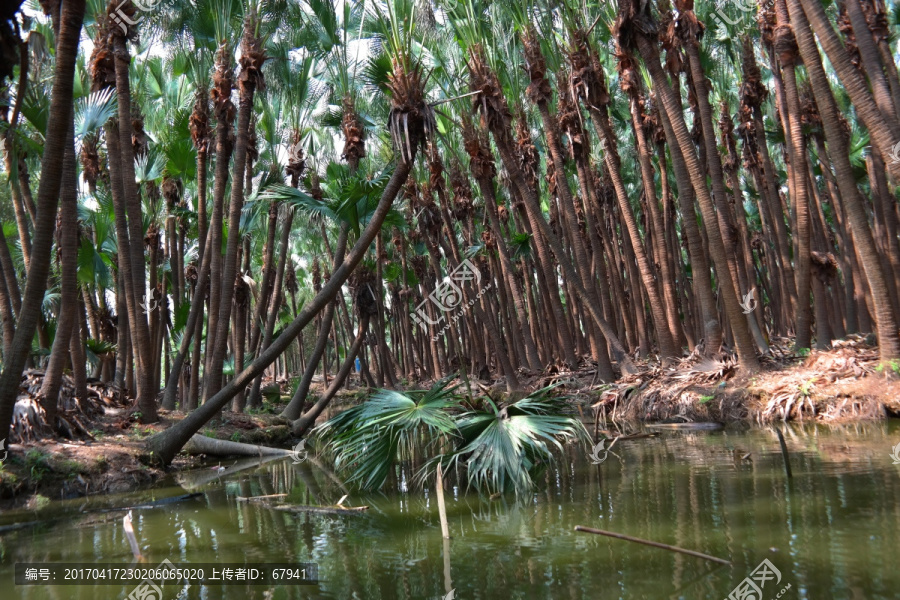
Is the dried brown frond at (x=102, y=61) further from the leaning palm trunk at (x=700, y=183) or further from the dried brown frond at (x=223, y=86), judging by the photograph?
the leaning palm trunk at (x=700, y=183)

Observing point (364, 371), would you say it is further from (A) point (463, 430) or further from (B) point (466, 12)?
(A) point (463, 430)

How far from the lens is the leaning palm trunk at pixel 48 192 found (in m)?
8.02

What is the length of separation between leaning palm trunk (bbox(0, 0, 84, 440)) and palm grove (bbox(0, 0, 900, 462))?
0.03 metres

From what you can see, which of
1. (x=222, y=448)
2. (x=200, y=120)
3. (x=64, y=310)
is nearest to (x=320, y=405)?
(x=222, y=448)

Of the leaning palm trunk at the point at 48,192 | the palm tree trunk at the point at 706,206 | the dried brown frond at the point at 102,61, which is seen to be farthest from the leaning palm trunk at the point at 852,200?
the dried brown frond at the point at 102,61

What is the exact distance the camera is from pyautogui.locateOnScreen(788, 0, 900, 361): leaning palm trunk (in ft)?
35.3

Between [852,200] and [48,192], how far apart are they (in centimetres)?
1278

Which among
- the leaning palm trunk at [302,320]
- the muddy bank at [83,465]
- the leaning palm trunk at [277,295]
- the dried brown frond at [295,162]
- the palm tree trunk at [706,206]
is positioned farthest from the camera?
the dried brown frond at [295,162]

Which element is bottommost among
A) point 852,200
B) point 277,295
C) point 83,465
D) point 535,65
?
point 83,465

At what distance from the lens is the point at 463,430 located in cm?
748

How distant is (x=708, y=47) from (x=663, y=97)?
10949 mm

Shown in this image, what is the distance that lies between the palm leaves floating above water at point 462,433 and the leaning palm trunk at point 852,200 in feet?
21.7

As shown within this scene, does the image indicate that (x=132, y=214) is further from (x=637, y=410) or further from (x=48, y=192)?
(x=637, y=410)

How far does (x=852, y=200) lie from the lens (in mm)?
11180
